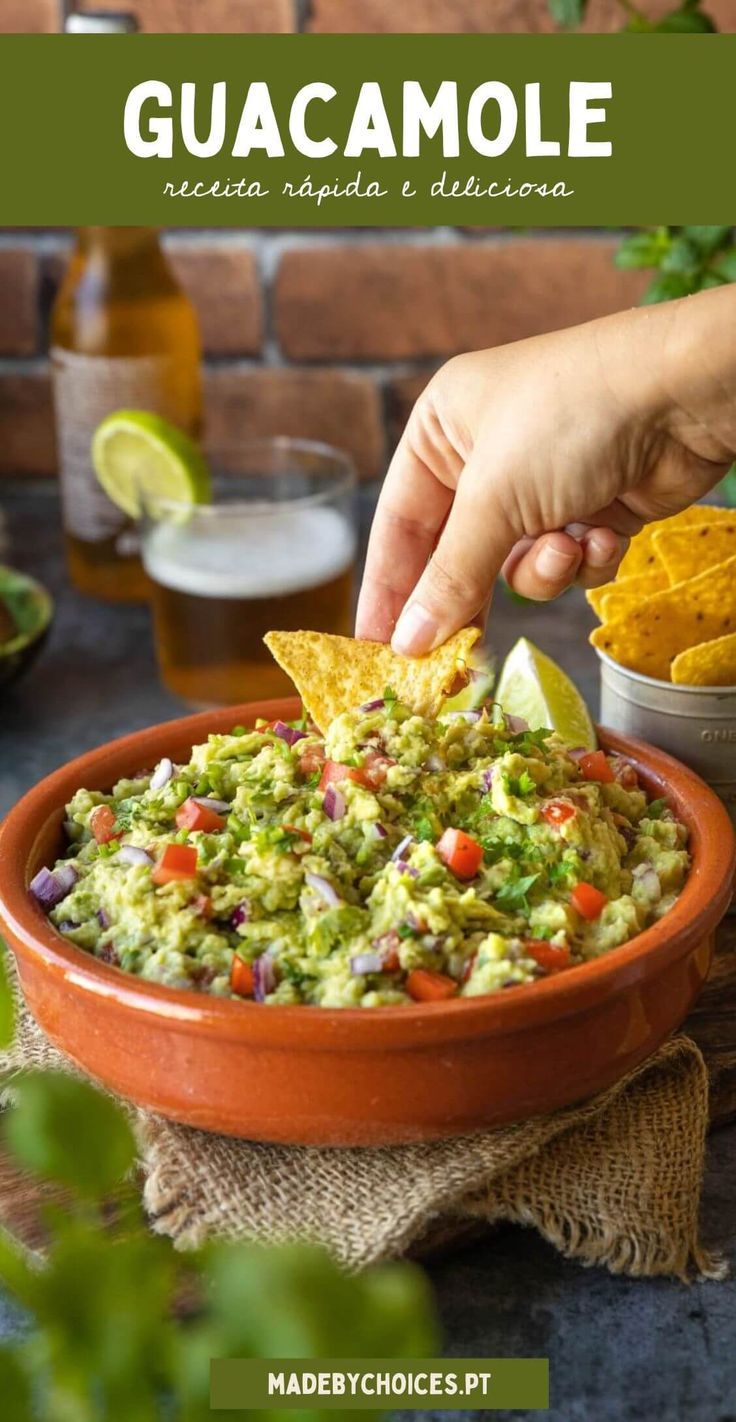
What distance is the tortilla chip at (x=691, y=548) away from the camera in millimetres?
1723

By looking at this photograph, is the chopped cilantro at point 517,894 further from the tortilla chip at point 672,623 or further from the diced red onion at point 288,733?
the tortilla chip at point 672,623

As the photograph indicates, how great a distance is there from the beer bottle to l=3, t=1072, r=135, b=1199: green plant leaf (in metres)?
2.40

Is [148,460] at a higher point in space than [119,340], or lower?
lower

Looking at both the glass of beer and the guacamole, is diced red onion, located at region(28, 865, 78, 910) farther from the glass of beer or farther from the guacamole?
the glass of beer

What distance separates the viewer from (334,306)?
3.02m

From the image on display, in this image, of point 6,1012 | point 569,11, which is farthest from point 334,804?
point 569,11

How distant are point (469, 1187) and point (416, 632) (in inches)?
22.2

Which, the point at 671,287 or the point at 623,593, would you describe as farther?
the point at 671,287

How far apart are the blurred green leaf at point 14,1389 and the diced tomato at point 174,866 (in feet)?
3.17

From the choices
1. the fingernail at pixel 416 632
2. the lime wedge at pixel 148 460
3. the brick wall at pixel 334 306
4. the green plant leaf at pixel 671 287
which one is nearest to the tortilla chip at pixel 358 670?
the fingernail at pixel 416 632

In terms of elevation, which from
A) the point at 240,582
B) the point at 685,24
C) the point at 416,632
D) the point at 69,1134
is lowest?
the point at 240,582

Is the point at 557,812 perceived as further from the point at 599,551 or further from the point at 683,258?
the point at 683,258

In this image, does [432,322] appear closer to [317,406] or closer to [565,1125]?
[317,406]

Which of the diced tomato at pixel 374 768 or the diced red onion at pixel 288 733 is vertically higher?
the diced tomato at pixel 374 768
